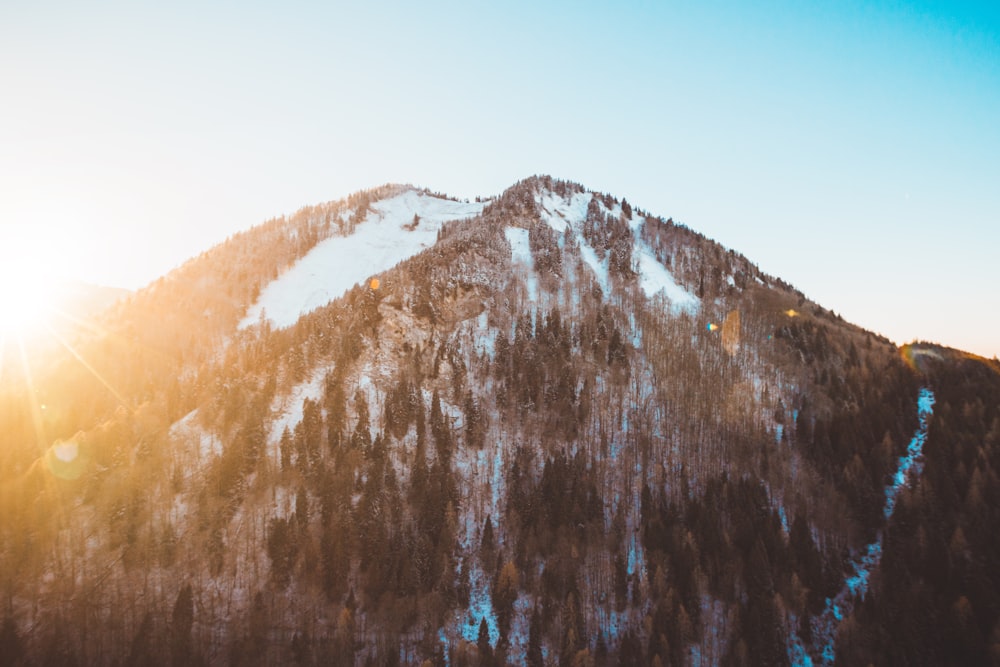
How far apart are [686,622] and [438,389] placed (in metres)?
62.0

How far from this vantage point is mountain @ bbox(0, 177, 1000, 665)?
267ft

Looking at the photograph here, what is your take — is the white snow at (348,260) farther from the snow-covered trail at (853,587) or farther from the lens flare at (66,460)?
the snow-covered trail at (853,587)

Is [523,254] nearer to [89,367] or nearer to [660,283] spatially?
[660,283]

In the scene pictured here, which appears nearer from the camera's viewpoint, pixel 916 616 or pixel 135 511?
pixel 916 616

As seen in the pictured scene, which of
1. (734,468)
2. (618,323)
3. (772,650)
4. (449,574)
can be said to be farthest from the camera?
(618,323)

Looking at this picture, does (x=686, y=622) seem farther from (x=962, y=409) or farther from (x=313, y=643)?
(x=962, y=409)

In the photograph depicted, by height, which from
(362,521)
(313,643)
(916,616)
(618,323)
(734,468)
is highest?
(618,323)

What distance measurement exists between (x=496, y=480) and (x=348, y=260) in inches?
3673

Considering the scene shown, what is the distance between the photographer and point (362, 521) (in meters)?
91.9

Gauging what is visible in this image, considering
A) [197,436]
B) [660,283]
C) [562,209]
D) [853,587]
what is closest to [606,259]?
[660,283]

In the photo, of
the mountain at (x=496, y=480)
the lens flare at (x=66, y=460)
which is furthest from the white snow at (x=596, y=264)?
the lens flare at (x=66, y=460)

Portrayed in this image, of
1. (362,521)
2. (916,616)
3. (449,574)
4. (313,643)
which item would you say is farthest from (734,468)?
(313,643)

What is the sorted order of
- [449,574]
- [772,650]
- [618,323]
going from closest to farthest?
[772,650] → [449,574] → [618,323]

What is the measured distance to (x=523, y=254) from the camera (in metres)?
152
